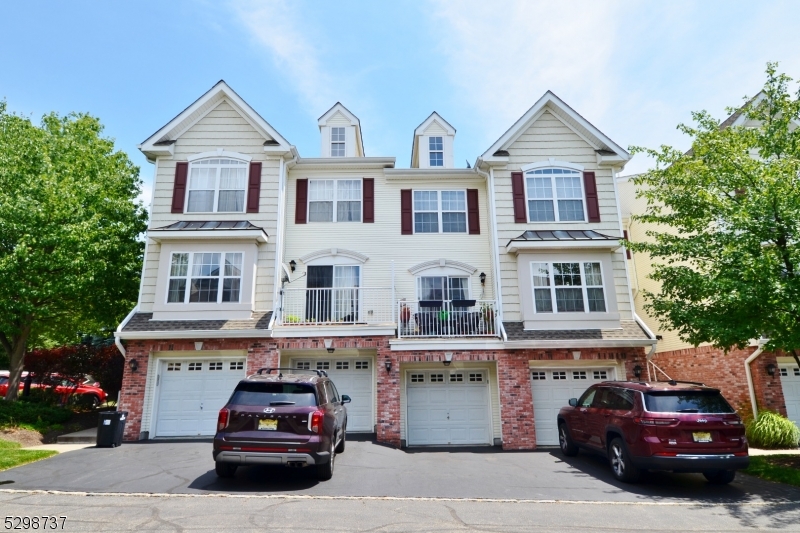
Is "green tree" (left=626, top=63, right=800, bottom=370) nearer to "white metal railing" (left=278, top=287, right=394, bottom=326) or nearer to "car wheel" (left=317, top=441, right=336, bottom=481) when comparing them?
"white metal railing" (left=278, top=287, right=394, bottom=326)

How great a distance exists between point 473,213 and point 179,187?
9724 mm

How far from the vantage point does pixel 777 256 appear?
948 cm

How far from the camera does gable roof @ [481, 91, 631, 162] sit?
52.5 feet

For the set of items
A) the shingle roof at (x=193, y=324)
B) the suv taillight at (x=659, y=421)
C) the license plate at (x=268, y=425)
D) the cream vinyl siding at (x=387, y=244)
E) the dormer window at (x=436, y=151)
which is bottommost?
the suv taillight at (x=659, y=421)

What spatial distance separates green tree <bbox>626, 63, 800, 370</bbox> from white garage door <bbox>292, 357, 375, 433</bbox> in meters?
8.15

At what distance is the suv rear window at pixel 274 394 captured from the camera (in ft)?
25.9

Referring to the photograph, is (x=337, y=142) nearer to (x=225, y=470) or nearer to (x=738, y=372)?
(x=225, y=470)

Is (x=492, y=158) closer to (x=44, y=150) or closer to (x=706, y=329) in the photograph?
(x=706, y=329)

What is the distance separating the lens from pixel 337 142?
683 inches

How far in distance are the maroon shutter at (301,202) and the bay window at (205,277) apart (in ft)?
7.91

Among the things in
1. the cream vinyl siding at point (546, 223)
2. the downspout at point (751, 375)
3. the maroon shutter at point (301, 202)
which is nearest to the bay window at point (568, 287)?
the cream vinyl siding at point (546, 223)

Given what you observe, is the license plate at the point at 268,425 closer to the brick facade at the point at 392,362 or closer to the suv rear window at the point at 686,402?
the brick facade at the point at 392,362

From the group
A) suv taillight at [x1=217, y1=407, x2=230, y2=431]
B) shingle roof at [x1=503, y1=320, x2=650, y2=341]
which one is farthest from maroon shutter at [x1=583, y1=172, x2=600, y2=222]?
suv taillight at [x1=217, y1=407, x2=230, y2=431]

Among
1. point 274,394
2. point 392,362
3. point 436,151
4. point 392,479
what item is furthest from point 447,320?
point 274,394
